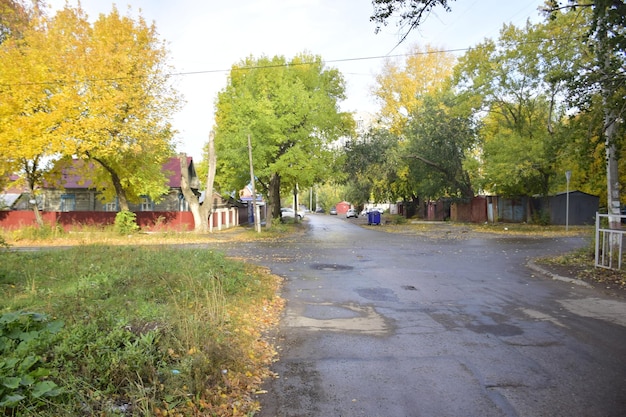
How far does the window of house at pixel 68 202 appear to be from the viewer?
36188mm

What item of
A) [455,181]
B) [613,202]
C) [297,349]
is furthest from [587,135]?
[455,181]

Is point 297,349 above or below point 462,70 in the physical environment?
below

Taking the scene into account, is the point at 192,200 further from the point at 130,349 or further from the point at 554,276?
the point at 130,349

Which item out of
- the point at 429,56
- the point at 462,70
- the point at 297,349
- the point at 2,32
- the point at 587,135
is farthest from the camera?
the point at 429,56

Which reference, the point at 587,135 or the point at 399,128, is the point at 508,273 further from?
the point at 399,128

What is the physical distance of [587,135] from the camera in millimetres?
11211

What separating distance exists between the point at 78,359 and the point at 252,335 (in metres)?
2.39

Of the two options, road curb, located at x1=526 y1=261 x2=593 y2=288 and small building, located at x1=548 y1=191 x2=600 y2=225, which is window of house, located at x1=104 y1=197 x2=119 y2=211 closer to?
road curb, located at x1=526 y1=261 x2=593 y2=288

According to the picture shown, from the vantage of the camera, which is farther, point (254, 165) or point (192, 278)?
point (254, 165)

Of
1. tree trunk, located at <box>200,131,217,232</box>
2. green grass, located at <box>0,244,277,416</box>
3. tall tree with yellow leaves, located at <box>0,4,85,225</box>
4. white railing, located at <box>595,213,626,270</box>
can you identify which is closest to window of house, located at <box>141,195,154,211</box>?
tree trunk, located at <box>200,131,217,232</box>

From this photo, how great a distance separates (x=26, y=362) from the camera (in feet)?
11.2

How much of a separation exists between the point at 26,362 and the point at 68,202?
37.6 meters

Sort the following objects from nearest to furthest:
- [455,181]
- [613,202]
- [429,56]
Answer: [613,202], [455,181], [429,56]

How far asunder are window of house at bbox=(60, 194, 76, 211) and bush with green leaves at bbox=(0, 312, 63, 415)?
118ft
